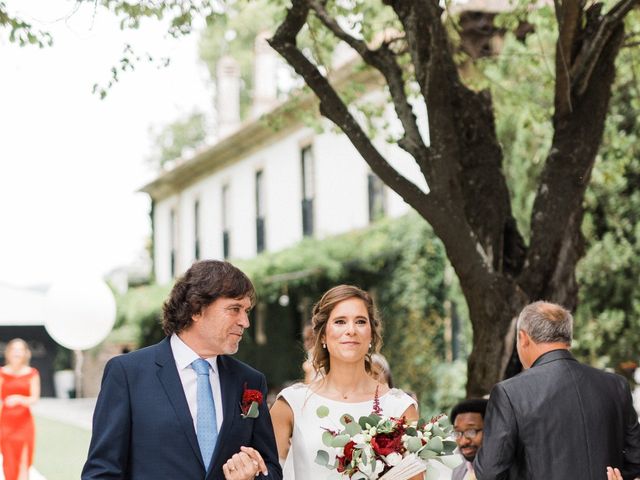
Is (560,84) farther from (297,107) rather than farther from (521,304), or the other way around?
(297,107)

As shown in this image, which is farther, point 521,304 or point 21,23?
point 21,23

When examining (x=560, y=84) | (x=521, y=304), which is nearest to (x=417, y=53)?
(x=560, y=84)

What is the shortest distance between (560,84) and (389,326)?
14.3 meters

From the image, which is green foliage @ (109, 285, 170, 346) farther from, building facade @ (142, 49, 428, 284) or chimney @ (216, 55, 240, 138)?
chimney @ (216, 55, 240, 138)

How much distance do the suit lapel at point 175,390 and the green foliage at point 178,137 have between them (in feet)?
148

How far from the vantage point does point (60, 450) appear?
21203 mm

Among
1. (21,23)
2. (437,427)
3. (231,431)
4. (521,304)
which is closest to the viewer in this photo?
(231,431)

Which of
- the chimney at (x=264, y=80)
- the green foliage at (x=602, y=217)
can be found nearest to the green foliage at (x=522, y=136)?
the green foliage at (x=602, y=217)

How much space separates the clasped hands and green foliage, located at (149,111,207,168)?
45.1m

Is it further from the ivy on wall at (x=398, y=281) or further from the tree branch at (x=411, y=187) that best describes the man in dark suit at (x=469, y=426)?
the ivy on wall at (x=398, y=281)

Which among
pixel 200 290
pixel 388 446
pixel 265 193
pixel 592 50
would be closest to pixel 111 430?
pixel 200 290

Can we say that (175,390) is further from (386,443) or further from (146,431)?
(386,443)

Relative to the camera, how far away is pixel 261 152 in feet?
105

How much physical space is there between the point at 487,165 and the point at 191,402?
5.02 m
